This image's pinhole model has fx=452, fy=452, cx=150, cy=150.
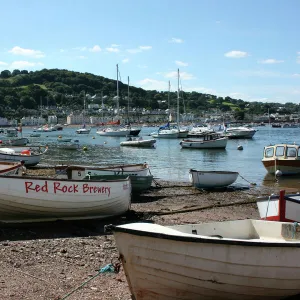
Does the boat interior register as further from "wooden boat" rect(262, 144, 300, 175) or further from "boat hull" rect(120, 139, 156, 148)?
"boat hull" rect(120, 139, 156, 148)

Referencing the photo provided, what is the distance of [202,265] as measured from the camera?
7441 millimetres

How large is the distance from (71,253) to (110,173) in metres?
9.95

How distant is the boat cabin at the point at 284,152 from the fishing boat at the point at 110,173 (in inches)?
500

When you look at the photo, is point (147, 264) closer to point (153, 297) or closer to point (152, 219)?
point (153, 297)

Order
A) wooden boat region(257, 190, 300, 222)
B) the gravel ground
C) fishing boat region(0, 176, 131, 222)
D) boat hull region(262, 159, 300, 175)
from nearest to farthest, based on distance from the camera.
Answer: the gravel ground
wooden boat region(257, 190, 300, 222)
fishing boat region(0, 176, 131, 222)
boat hull region(262, 159, 300, 175)

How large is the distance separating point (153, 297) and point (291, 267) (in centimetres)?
243

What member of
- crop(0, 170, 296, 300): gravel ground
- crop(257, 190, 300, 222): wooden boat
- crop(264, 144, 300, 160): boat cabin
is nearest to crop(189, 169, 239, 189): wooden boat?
crop(0, 170, 296, 300): gravel ground

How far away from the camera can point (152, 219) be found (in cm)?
1531

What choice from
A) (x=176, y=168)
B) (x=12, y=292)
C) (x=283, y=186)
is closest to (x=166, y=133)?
(x=176, y=168)

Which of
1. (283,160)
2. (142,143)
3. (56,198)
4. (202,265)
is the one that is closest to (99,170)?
(56,198)

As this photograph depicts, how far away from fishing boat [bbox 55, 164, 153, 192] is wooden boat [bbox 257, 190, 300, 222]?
27.8 ft

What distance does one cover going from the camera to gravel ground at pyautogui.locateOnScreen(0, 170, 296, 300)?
8.64 m

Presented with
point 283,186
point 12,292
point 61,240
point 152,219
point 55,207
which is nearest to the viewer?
point 12,292

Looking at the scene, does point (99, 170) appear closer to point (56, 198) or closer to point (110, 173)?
point (110, 173)
